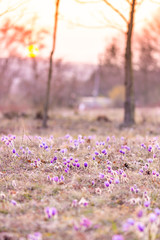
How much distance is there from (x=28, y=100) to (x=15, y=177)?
15933 mm

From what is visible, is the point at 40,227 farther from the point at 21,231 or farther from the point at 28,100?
the point at 28,100

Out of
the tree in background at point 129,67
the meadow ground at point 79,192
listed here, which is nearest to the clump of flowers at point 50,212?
the meadow ground at point 79,192

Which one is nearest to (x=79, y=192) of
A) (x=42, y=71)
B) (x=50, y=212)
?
(x=50, y=212)

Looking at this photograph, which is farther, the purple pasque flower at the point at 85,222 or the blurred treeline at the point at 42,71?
the blurred treeline at the point at 42,71

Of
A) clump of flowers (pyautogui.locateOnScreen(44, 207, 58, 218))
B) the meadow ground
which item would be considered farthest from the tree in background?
clump of flowers (pyautogui.locateOnScreen(44, 207, 58, 218))

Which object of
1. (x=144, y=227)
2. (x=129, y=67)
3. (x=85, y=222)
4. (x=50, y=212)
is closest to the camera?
(x=144, y=227)

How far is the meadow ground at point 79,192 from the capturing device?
3.03m

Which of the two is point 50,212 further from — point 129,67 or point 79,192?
point 129,67

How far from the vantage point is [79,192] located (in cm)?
406

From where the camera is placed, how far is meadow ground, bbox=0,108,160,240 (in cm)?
303

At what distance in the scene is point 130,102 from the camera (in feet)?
40.9

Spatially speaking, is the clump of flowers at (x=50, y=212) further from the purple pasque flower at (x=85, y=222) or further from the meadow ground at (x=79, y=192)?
the purple pasque flower at (x=85, y=222)

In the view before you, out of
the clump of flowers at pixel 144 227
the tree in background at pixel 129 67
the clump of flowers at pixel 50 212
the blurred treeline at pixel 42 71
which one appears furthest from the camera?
the blurred treeline at pixel 42 71

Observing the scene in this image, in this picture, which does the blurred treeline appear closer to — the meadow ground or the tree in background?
the tree in background
